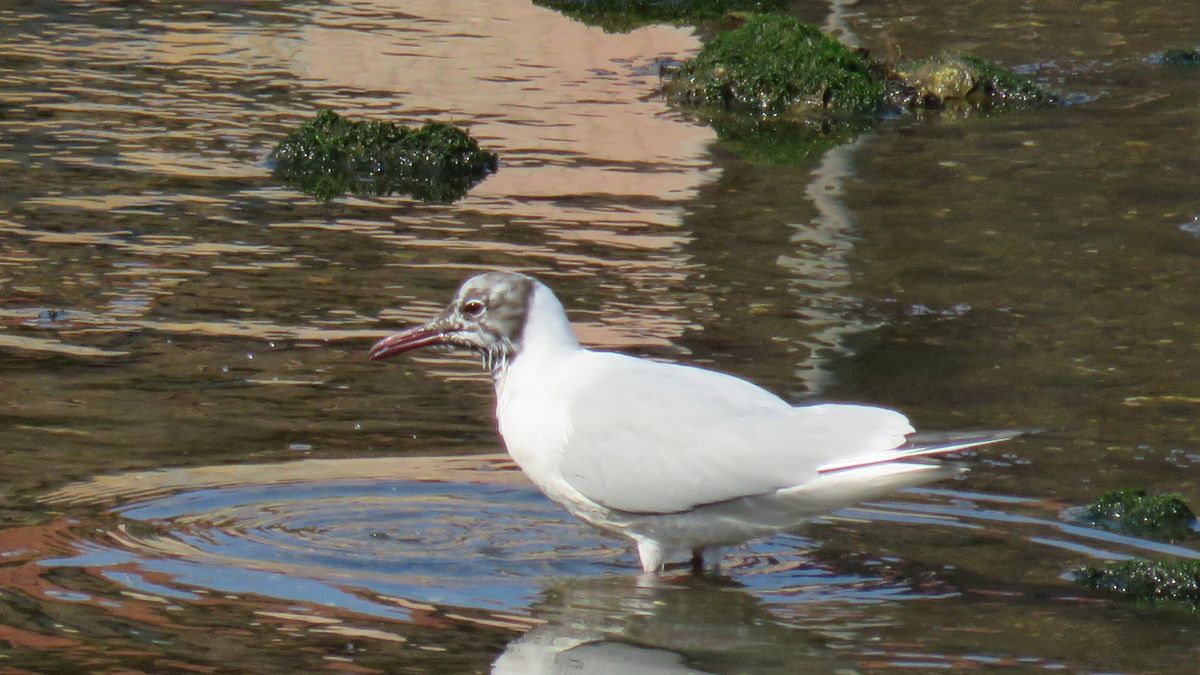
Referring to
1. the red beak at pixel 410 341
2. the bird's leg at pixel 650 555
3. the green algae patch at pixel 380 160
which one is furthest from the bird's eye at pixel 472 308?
the green algae patch at pixel 380 160

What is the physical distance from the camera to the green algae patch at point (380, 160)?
11.2 meters

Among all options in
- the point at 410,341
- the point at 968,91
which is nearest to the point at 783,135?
the point at 968,91

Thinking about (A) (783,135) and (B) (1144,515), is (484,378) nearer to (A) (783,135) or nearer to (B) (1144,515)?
(B) (1144,515)

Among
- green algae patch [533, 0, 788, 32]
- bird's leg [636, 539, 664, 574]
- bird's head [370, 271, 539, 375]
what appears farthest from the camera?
green algae patch [533, 0, 788, 32]

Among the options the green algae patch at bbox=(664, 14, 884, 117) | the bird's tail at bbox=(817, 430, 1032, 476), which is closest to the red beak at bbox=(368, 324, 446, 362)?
the bird's tail at bbox=(817, 430, 1032, 476)

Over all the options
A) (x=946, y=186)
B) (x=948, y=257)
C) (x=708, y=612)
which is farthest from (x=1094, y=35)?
(x=708, y=612)

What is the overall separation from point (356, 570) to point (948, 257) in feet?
15.6

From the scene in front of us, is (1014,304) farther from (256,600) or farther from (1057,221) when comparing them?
(256,600)

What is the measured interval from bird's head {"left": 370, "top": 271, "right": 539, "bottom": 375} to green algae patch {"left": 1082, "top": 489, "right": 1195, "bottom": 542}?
1.95 metres

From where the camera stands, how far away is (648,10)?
675 inches

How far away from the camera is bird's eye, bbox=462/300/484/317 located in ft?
21.0

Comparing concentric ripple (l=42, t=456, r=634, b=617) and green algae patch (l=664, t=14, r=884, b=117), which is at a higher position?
green algae patch (l=664, t=14, r=884, b=117)

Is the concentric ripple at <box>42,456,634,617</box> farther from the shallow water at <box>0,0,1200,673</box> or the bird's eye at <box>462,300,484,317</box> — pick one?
the bird's eye at <box>462,300,484,317</box>

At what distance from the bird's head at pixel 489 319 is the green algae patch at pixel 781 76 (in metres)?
7.49
